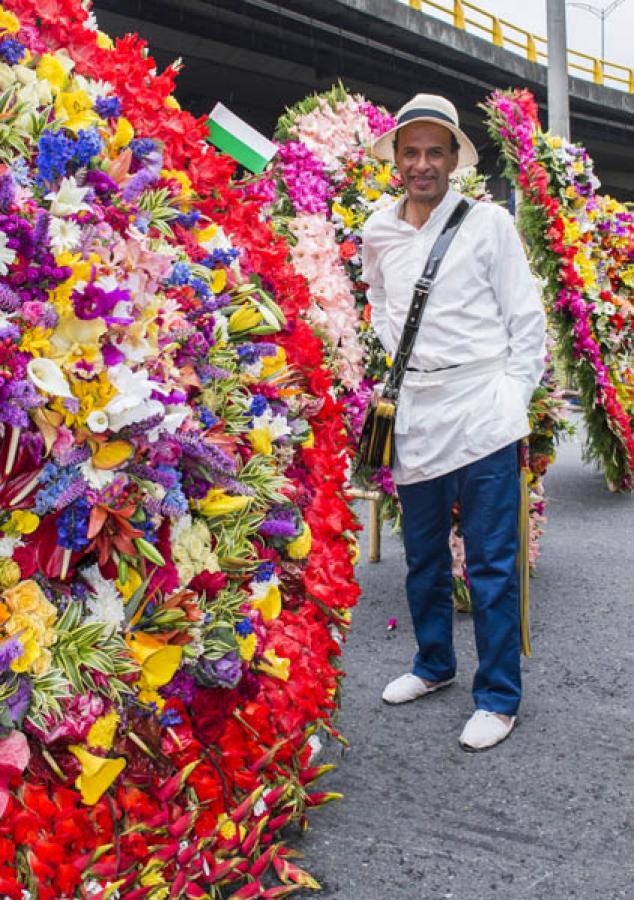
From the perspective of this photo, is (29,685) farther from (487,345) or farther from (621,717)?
(621,717)

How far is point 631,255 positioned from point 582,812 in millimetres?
4779

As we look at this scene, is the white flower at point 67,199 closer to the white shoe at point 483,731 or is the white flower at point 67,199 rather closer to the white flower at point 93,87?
the white flower at point 93,87

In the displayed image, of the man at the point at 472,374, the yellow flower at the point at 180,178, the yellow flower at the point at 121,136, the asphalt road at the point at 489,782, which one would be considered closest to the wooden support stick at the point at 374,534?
the asphalt road at the point at 489,782

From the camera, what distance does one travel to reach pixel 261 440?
241 cm

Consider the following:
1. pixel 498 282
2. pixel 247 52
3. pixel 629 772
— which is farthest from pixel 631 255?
pixel 247 52

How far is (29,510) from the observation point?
1911 millimetres

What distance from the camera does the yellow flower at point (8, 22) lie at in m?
2.10

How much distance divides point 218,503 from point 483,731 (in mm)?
1324

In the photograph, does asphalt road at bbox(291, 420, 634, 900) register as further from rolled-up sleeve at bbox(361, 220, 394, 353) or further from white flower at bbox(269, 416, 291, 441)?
rolled-up sleeve at bbox(361, 220, 394, 353)

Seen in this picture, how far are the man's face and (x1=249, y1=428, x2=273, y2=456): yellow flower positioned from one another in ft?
Result: 3.58

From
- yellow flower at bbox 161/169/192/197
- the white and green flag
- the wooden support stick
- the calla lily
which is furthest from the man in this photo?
the wooden support stick

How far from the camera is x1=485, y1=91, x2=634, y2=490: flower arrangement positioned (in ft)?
18.6

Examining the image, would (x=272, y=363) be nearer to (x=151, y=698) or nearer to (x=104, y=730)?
(x=151, y=698)

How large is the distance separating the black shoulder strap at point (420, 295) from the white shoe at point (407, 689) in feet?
3.25
